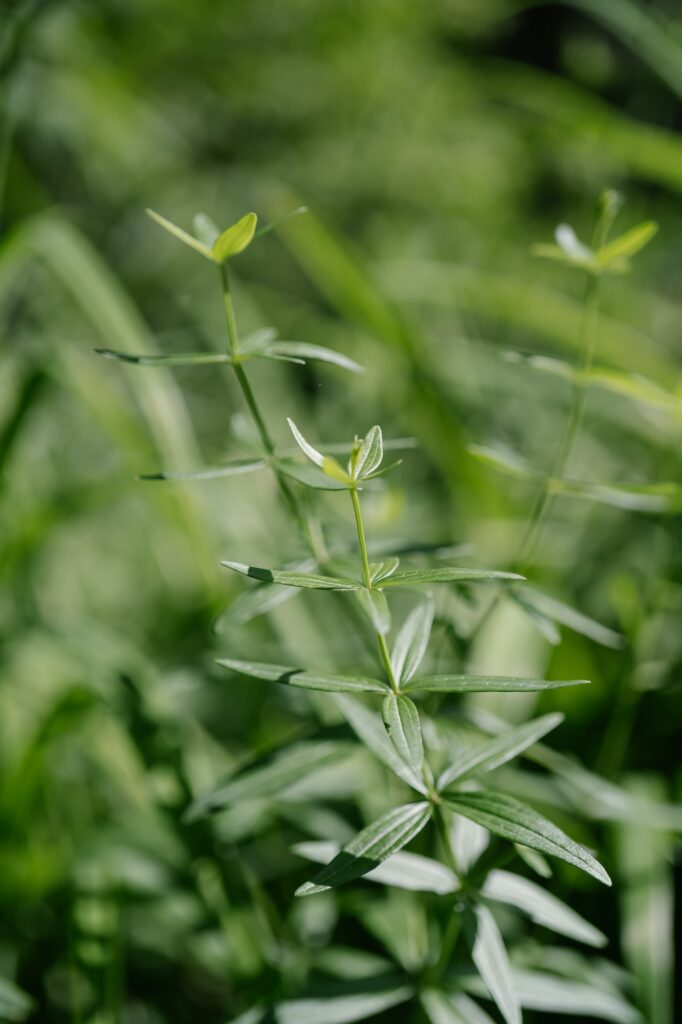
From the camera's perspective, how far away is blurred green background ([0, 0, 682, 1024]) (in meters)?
0.53

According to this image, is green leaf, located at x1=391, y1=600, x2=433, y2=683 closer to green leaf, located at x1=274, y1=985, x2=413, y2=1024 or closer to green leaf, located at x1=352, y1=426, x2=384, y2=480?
green leaf, located at x1=352, y1=426, x2=384, y2=480

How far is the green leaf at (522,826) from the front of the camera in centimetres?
24

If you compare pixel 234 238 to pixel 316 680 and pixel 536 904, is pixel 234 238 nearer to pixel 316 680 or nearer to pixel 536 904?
pixel 316 680

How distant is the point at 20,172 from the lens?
113 centimetres

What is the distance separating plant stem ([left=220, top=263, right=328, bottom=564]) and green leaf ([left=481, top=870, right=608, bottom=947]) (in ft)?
0.51

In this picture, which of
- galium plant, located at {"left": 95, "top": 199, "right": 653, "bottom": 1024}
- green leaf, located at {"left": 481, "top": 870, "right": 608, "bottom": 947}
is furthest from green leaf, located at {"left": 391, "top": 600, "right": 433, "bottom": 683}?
green leaf, located at {"left": 481, "top": 870, "right": 608, "bottom": 947}

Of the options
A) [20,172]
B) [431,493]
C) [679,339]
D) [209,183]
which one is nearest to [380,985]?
[431,493]

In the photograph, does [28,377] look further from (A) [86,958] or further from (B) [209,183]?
(B) [209,183]

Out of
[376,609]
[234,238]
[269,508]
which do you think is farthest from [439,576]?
[269,508]

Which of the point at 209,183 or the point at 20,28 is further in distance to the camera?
the point at 209,183

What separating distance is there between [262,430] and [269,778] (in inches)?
5.9

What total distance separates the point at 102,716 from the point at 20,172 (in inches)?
32.1

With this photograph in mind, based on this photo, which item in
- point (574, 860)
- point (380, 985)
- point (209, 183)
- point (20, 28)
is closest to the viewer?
point (574, 860)

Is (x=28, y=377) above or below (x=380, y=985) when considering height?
above
